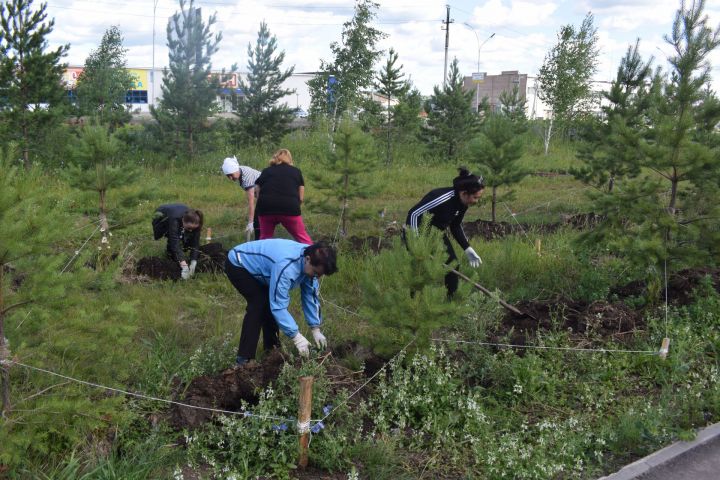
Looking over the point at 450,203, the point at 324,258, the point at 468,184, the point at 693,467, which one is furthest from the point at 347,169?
the point at 693,467

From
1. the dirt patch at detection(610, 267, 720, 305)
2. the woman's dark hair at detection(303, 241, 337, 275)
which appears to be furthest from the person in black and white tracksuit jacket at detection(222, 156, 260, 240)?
the dirt patch at detection(610, 267, 720, 305)

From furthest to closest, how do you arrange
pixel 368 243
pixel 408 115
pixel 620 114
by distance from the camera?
1. pixel 408 115
2. pixel 620 114
3. pixel 368 243

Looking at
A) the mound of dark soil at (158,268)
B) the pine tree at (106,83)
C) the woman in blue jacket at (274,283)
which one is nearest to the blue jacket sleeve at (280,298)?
the woman in blue jacket at (274,283)

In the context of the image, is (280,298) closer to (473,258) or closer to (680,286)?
(473,258)

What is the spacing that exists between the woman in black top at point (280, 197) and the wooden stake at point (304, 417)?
347 cm

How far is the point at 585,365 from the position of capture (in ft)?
17.3

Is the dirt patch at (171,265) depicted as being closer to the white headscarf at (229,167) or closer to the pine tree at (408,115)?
the white headscarf at (229,167)

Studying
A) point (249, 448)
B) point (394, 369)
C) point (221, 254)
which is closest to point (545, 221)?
point (221, 254)

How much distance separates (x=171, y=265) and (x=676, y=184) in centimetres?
583

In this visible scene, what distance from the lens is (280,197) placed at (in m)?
7.09

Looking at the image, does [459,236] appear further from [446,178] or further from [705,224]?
[446,178]

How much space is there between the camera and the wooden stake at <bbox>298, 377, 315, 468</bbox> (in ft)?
12.1

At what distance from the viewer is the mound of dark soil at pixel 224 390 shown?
404cm

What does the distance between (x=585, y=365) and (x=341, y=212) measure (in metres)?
5.05
